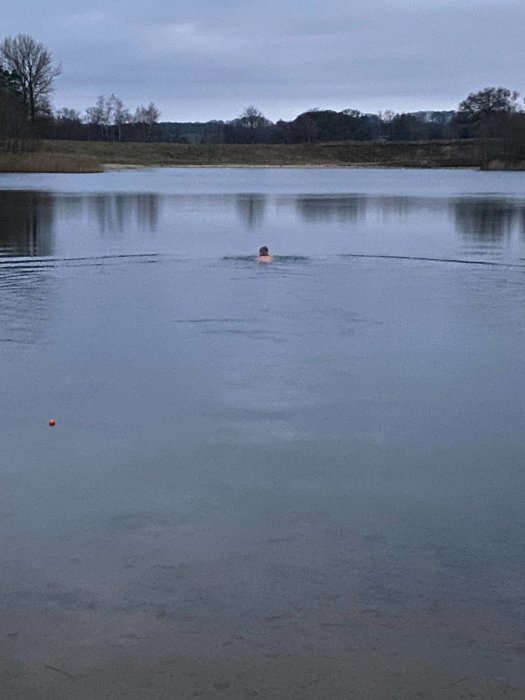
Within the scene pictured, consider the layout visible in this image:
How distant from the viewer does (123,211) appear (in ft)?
99.3

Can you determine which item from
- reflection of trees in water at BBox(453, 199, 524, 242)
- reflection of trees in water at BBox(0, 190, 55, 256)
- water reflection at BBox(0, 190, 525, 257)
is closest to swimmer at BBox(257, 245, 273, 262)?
water reflection at BBox(0, 190, 525, 257)

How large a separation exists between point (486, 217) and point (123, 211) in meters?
10.8

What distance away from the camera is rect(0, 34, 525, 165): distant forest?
7481 centimetres

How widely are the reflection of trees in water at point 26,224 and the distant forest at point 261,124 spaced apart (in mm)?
35353

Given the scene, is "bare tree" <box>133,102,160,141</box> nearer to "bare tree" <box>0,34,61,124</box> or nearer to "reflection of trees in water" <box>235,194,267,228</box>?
"bare tree" <box>0,34,61,124</box>

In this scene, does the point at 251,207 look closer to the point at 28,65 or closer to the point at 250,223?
the point at 250,223

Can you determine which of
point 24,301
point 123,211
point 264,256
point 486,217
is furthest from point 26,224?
point 486,217

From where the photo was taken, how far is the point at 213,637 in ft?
15.0

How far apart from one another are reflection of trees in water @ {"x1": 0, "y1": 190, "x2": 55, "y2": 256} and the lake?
5.13 m

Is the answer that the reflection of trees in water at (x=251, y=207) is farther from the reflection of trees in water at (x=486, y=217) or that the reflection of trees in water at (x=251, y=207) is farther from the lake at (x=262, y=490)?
the lake at (x=262, y=490)

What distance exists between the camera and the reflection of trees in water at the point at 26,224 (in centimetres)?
1977

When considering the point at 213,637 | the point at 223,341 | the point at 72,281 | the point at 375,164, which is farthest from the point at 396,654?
the point at 375,164

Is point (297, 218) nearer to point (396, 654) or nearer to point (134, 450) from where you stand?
point (134, 450)

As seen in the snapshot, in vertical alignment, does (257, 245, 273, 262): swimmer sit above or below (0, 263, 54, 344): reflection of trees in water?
above
